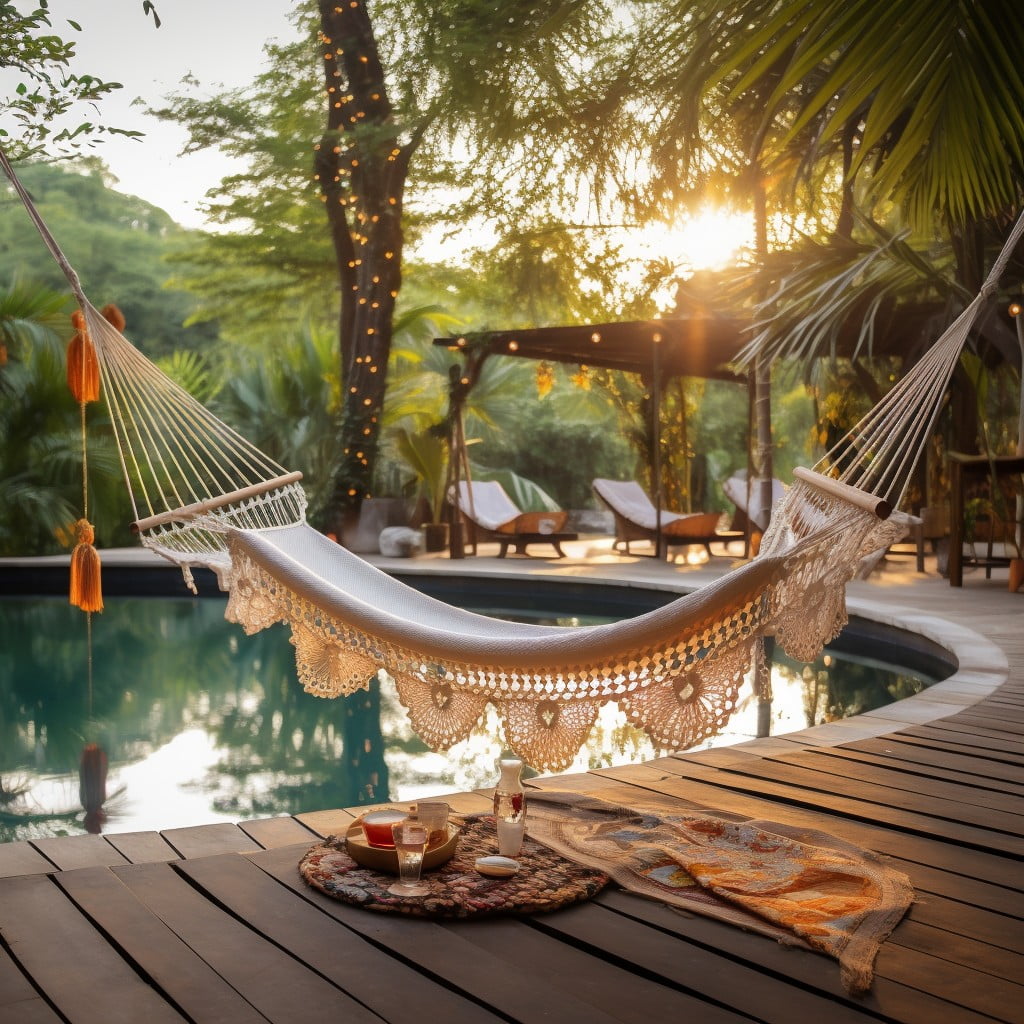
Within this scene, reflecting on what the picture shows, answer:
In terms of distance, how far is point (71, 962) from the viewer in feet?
5.04

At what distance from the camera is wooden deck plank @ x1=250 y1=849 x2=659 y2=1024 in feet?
4.60

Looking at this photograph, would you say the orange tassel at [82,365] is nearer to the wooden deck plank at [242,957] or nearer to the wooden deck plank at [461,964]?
the wooden deck plank at [242,957]

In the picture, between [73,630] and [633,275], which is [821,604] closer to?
[73,630]

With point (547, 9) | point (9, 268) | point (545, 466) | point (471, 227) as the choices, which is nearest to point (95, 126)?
point (547, 9)

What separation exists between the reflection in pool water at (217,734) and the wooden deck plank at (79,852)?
4.13ft

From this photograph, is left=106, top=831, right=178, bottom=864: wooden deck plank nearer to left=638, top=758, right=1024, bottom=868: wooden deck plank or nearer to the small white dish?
the small white dish

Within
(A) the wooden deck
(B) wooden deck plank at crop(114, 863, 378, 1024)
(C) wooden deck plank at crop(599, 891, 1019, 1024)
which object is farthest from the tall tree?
(C) wooden deck plank at crop(599, 891, 1019, 1024)

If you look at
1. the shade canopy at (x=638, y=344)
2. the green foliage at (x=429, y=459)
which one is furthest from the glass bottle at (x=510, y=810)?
the green foliage at (x=429, y=459)

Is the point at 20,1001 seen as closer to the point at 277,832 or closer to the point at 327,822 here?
the point at 277,832

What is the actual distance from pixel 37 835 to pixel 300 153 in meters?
8.45

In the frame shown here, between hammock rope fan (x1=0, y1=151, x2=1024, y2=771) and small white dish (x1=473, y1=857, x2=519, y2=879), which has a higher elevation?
hammock rope fan (x1=0, y1=151, x2=1024, y2=771)

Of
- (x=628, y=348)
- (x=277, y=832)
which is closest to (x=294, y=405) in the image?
(x=628, y=348)

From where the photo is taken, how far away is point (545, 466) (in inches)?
628

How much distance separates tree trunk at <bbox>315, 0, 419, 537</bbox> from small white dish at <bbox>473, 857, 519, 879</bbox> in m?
7.73
